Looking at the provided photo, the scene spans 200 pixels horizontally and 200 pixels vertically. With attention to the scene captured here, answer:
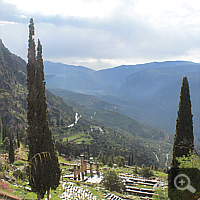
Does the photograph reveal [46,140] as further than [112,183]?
No

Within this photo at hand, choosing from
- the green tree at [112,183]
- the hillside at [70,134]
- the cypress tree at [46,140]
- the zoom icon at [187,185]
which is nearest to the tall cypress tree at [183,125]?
the zoom icon at [187,185]

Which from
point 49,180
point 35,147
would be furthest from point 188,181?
point 35,147

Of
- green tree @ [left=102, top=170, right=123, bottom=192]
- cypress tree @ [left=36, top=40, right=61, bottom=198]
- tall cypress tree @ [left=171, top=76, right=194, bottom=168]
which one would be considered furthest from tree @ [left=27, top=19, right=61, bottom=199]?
green tree @ [left=102, top=170, right=123, bottom=192]

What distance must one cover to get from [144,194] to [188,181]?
16.9m

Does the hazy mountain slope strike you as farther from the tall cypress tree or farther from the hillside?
the tall cypress tree

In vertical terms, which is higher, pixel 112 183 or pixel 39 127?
pixel 39 127

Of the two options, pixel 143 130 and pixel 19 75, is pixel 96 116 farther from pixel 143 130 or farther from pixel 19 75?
pixel 19 75

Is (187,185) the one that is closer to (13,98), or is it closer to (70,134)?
(70,134)

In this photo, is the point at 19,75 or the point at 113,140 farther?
the point at 19,75

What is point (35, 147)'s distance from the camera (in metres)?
13.3

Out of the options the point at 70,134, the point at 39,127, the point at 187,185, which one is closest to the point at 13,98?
the point at 70,134

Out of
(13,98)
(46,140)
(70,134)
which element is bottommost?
(70,134)

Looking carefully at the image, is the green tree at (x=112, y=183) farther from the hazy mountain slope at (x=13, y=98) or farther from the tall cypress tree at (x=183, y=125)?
the hazy mountain slope at (x=13, y=98)

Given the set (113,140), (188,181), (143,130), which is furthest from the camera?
(143,130)
